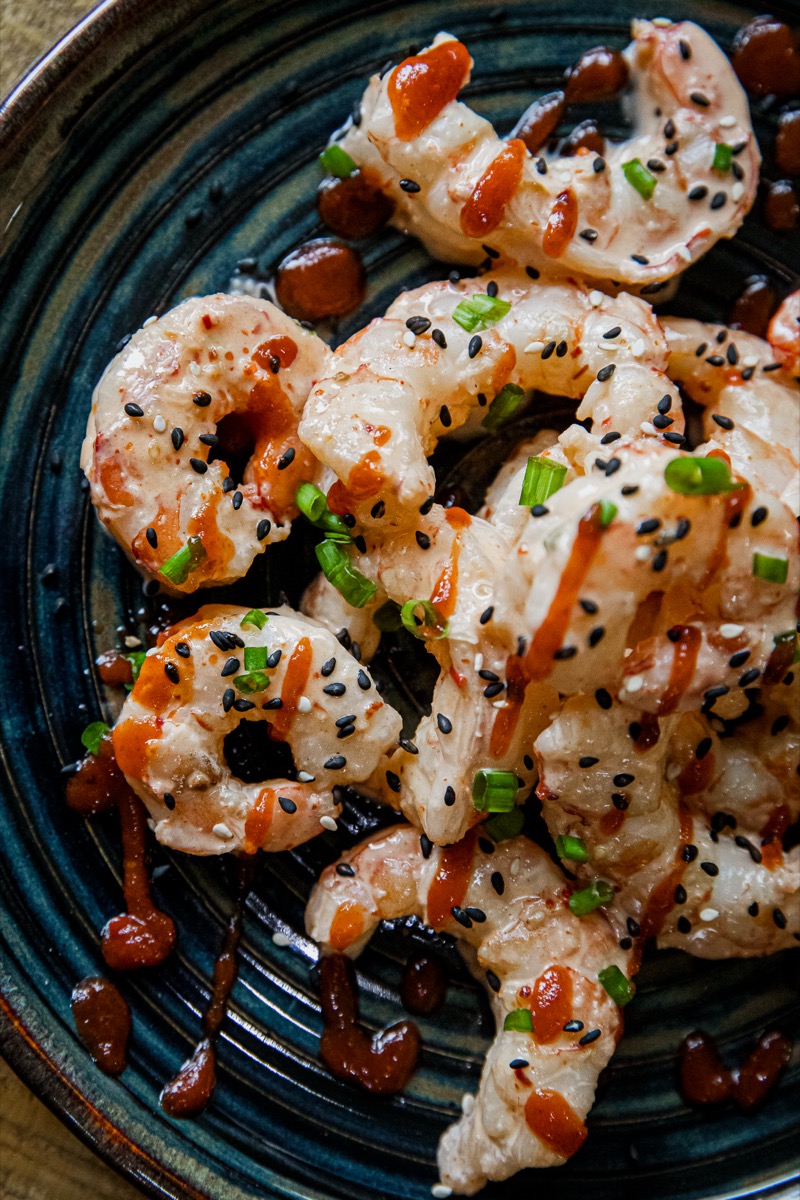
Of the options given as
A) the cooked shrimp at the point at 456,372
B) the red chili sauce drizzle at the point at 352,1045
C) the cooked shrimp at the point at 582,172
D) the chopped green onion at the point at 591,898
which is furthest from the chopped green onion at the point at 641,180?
the red chili sauce drizzle at the point at 352,1045

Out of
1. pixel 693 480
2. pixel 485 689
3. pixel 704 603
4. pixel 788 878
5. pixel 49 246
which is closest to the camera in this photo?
pixel 693 480

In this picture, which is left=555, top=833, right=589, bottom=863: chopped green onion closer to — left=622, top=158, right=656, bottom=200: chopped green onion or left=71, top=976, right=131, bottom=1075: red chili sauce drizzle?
left=71, top=976, right=131, bottom=1075: red chili sauce drizzle

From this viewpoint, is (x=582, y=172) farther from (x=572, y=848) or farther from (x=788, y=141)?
(x=572, y=848)

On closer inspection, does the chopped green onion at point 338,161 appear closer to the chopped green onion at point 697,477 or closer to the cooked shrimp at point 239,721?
the cooked shrimp at point 239,721

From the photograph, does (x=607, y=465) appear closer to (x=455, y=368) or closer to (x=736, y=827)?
(x=455, y=368)

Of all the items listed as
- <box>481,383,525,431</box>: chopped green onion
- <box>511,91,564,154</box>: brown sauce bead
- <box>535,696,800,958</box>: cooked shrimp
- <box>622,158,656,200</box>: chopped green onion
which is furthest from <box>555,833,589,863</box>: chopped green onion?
<box>511,91,564,154</box>: brown sauce bead

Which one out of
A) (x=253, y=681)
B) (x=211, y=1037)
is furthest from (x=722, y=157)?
(x=211, y=1037)

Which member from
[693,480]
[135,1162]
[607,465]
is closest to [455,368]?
[607,465]

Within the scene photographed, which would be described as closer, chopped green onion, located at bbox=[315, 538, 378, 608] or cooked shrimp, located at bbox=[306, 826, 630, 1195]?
cooked shrimp, located at bbox=[306, 826, 630, 1195]
